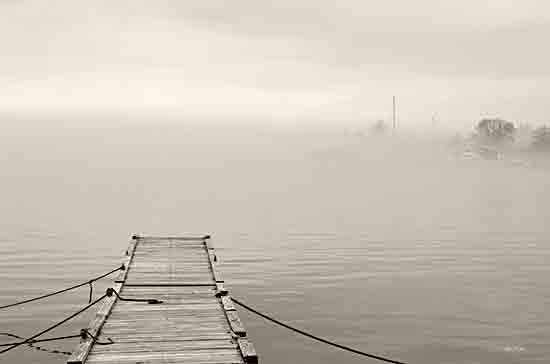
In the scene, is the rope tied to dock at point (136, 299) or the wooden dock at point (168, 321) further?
the rope tied to dock at point (136, 299)

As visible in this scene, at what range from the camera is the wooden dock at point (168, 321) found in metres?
13.6

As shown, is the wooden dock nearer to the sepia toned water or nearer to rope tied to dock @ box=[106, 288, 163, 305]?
rope tied to dock @ box=[106, 288, 163, 305]

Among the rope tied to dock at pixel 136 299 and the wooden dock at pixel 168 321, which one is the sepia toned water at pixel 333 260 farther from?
the rope tied to dock at pixel 136 299

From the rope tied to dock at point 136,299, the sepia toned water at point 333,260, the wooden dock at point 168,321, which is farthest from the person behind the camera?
the sepia toned water at point 333,260

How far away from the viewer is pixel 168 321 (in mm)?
16359

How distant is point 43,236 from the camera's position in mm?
49125

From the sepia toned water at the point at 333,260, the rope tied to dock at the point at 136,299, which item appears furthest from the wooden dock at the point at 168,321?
the sepia toned water at the point at 333,260

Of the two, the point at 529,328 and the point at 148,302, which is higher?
the point at 148,302

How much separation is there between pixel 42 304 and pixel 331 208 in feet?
192

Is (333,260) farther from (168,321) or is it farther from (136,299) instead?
(168,321)

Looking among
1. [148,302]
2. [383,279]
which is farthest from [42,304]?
[383,279]

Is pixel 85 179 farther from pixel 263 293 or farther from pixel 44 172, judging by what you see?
pixel 263 293

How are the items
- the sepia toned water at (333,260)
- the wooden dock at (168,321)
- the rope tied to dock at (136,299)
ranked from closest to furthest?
the wooden dock at (168,321)
the rope tied to dock at (136,299)
the sepia toned water at (333,260)

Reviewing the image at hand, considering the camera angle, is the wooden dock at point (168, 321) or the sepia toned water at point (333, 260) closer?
the wooden dock at point (168, 321)
